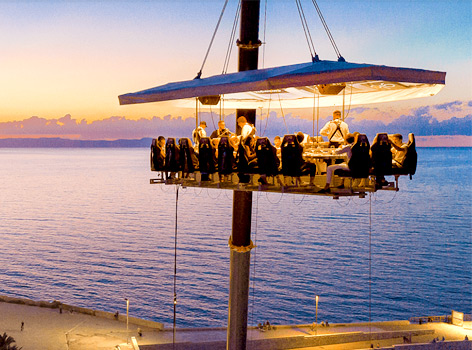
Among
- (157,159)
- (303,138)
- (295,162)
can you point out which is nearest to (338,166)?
(295,162)

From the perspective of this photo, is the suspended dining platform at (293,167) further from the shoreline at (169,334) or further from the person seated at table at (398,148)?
the shoreline at (169,334)

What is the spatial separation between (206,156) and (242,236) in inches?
122

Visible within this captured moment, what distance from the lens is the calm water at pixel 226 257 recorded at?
4816 centimetres

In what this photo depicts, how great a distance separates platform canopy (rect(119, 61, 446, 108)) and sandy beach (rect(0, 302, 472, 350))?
12.4 metres

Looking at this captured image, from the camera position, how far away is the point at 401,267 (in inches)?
2461

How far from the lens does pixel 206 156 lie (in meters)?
12.6

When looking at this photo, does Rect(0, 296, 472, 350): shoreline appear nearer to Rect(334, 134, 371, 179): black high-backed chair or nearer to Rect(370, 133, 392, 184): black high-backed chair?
Rect(370, 133, 392, 184): black high-backed chair

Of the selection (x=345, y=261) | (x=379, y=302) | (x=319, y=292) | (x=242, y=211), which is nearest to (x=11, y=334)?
(x=242, y=211)

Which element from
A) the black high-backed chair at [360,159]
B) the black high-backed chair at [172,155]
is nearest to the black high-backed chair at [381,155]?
the black high-backed chair at [360,159]

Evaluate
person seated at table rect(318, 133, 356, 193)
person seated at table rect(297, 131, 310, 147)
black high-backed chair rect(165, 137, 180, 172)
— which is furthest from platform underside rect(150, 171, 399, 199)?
person seated at table rect(297, 131, 310, 147)

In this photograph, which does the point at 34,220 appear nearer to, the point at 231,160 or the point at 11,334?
the point at 11,334

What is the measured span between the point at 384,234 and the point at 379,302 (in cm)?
3390

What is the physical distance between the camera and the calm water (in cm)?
4816

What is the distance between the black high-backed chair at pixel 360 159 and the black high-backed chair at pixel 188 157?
408 cm
